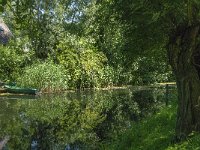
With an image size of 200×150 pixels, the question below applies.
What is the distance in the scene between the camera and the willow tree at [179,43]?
21.2 ft

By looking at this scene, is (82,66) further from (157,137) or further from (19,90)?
(157,137)

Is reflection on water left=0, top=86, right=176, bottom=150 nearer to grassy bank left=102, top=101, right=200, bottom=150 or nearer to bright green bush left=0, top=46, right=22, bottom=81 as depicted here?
grassy bank left=102, top=101, right=200, bottom=150

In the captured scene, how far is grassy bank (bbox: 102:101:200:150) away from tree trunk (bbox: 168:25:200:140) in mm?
292

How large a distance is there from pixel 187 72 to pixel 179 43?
0.51 metres

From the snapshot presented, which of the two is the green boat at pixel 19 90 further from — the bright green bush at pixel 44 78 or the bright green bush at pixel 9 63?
the bright green bush at pixel 9 63

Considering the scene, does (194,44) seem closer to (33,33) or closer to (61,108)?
(33,33)

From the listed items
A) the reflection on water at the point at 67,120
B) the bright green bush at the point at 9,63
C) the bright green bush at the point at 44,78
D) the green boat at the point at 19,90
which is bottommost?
the reflection on water at the point at 67,120

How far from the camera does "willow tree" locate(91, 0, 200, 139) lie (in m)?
6.48

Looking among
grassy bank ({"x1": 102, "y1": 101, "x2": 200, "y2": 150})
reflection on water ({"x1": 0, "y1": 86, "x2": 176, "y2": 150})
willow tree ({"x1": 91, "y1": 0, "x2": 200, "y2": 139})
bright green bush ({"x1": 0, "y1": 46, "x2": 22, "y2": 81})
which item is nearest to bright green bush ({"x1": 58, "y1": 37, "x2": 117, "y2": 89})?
bright green bush ({"x1": 0, "y1": 46, "x2": 22, "y2": 81})

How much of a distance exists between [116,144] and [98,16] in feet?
12.5

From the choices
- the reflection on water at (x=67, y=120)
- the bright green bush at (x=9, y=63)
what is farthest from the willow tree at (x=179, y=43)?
the bright green bush at (x=9, y=63)

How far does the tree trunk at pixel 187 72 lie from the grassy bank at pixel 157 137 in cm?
29

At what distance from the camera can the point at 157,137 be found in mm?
8477

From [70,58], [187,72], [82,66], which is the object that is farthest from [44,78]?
[187,72]
